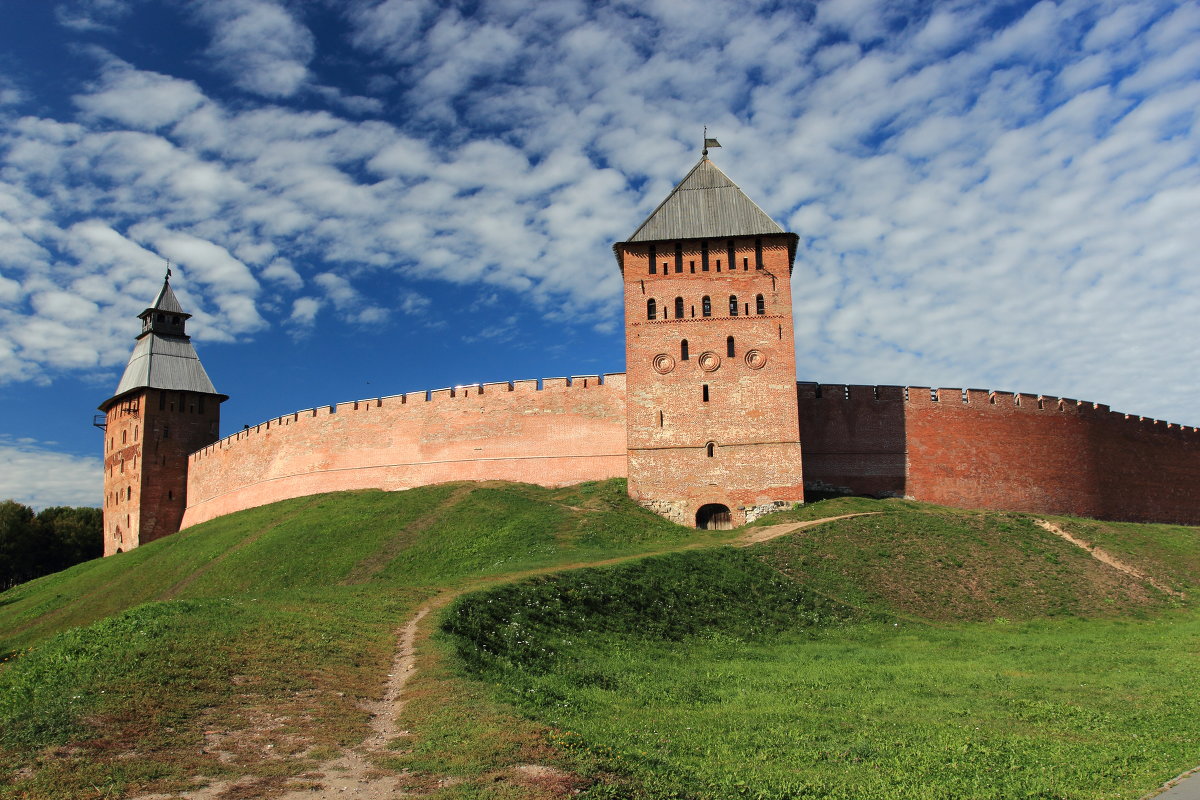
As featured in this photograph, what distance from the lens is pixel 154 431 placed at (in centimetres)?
4175

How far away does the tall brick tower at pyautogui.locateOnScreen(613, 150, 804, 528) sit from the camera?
90.8 feet

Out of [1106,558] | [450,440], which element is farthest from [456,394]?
[1106,558]

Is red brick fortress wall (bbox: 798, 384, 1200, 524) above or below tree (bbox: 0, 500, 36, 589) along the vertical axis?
above

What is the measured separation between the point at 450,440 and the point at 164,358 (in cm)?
1913

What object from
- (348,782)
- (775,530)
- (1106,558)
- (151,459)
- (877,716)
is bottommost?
(877,716)

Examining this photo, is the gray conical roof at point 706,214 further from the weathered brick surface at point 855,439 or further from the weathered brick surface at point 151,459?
the weathered brick surface at point 151,459

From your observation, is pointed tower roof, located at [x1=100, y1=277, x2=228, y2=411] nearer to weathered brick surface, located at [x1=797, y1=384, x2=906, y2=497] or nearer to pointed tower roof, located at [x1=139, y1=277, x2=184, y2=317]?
pointed tower roof, located at [x1=139, y1=277, x2=184, y2=317]

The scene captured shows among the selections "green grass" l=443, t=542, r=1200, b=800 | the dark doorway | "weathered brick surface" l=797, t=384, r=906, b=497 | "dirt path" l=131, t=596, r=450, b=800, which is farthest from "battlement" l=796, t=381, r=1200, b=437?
"dirt path" l=131, t=596, r=450, b=800

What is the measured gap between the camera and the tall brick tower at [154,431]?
135 feet

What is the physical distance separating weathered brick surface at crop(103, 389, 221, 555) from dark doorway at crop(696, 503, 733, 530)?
26.2 metres

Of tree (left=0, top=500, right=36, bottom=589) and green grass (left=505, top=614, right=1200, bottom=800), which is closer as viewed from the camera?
green grass (left=505, top=614, right=1200, bottom=800)

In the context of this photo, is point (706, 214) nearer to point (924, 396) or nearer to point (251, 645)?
point (924, 396)

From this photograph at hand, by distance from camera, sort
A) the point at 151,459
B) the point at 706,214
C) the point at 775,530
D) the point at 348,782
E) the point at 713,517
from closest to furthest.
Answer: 1. the point at 348,782
2. the point at 775,530
3. the point at 713,517
4. the point at 706,214
5. the point at 151,459

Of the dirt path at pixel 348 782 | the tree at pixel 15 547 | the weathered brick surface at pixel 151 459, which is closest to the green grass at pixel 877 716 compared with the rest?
the dirt path at pixel 348 782
